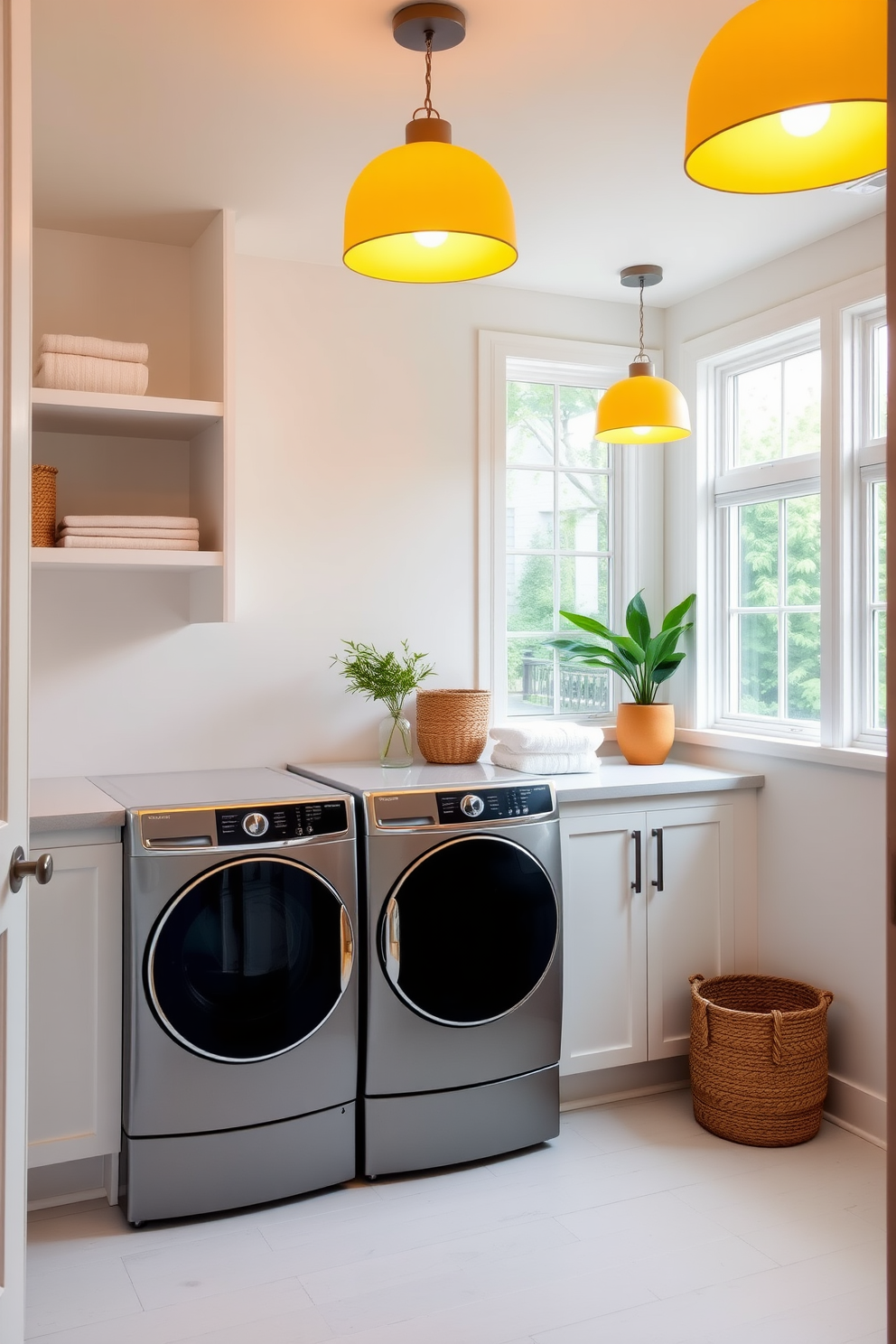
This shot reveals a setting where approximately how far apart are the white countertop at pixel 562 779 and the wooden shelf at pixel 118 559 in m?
0.68

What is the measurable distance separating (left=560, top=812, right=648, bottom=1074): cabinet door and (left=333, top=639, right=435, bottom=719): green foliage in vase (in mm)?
651

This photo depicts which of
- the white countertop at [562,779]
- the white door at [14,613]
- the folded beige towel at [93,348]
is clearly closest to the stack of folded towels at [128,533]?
the folded beige towel at [93,348]

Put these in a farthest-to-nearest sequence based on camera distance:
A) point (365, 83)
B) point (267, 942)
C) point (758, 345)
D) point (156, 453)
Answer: point (758, 345) < point (156, 453) < point (267, 942) < point (365, 83)

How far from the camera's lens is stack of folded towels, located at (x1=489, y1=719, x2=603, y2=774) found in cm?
315

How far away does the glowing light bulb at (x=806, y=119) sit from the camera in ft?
5.00

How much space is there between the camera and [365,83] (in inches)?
89.5

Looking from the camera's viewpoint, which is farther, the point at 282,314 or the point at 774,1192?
the point at 282,314

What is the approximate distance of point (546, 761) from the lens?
3160mm

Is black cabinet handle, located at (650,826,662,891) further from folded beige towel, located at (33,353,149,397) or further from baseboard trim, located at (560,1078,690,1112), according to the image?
folded beige towel, located at (33,353,149,397)

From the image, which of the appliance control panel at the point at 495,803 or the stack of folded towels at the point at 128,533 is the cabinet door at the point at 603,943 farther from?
the stack of folded towels at the point at 128,533

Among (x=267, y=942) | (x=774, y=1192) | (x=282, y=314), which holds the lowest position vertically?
(x=774, y=1192)

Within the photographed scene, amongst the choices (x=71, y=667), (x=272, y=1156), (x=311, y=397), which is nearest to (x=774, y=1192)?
(x=272, y=1156)

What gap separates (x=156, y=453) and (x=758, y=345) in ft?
6.22

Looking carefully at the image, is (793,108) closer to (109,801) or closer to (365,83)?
(365,83)
